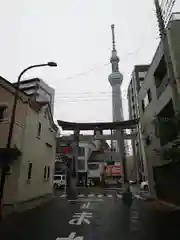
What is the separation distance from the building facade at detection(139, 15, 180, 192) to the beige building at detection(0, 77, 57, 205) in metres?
9.05

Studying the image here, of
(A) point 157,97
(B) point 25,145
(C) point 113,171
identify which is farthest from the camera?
(C) point 113,171

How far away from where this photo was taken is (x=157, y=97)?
1720 cm

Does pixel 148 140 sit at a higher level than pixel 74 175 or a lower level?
higher

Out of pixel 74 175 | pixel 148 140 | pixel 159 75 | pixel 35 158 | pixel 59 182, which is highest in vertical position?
pixel 159 75

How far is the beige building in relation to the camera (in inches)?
508

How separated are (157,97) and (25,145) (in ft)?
36.3

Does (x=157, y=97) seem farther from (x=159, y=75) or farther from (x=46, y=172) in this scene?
(x=46, y=172)

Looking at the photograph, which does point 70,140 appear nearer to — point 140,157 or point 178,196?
point 178,196

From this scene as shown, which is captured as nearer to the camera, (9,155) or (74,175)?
(9,155)

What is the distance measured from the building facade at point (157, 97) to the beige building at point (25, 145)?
29.7 ft

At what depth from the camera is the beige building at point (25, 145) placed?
42.3 feet

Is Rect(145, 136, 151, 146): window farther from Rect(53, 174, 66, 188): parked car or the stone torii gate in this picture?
Rect(53, 174, 66, 188): parked car

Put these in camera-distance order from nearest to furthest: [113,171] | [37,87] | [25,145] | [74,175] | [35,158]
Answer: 1. [25,145]
2. [35,158]
3. [74,175]
4. [37,87]
5. [113,171]

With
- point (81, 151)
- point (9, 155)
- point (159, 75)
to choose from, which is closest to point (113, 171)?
point (81, 151)
